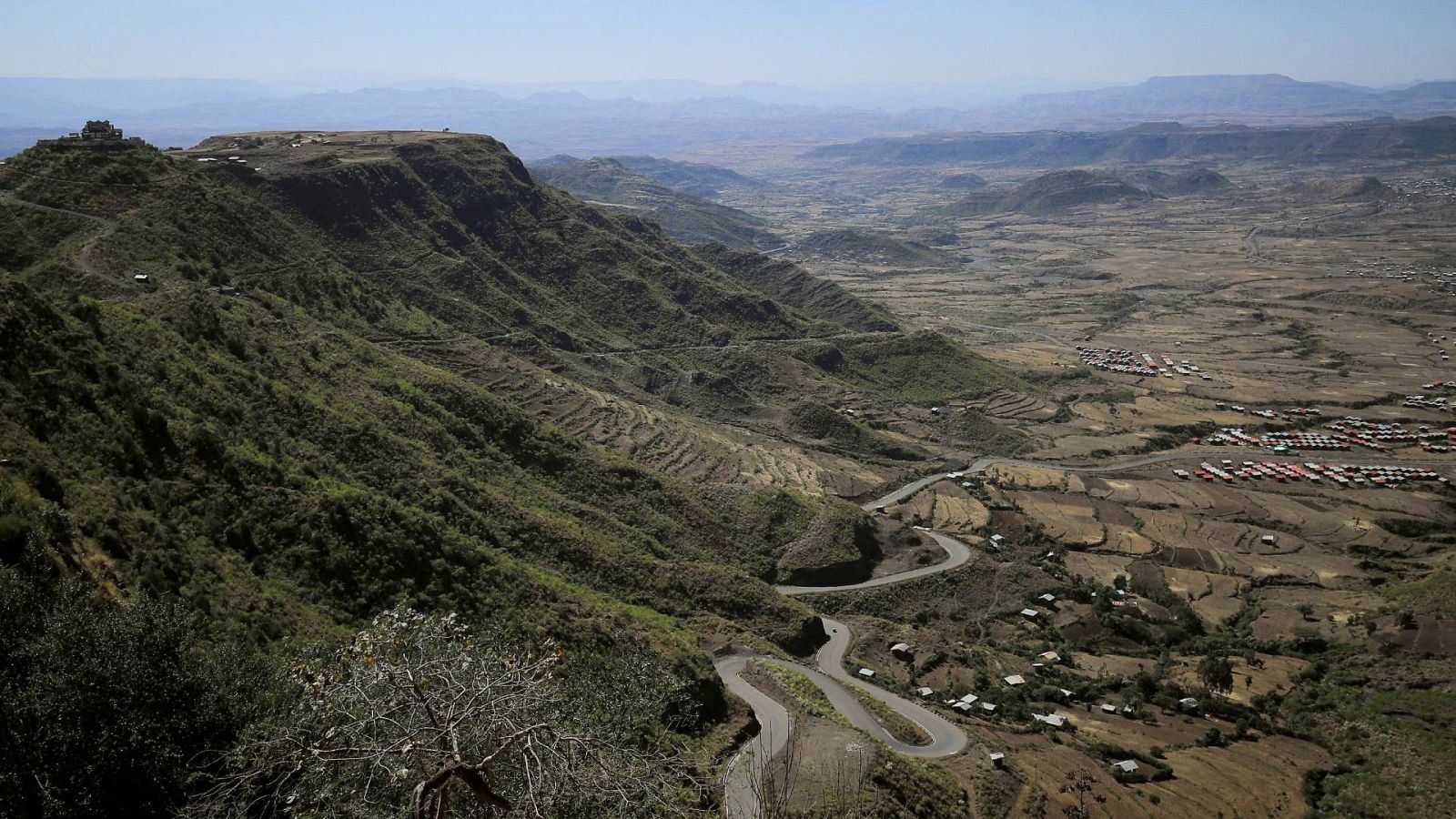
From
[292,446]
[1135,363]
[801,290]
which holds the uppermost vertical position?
[292,446]

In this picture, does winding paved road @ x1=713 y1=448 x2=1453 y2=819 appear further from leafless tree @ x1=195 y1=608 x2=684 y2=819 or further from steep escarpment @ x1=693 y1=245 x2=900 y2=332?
steep escarpment @ x1=693 y1=245 x2=900 y2=332

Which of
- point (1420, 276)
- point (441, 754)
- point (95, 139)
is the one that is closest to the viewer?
point (441, 754)

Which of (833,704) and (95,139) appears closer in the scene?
(833,704)

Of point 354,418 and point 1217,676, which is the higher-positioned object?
point 354,418

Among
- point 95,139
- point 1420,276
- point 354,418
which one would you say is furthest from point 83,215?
point 1420,276

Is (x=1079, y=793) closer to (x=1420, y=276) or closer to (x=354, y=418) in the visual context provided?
(x=354, y=418)

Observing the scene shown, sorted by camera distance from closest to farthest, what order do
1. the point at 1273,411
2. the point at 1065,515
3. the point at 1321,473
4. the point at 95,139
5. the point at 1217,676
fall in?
the point at 1217,676 < the point at 95,139 < the point at 1065,515 < the point at 1321,473 < the point at 1273,411

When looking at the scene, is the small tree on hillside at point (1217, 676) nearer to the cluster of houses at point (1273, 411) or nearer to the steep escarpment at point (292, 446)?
the steep escarpment at point (292, 446)

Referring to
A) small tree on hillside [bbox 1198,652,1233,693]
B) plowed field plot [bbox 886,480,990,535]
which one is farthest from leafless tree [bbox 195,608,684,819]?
plowed field plot [bbox 886,480,990,535]
